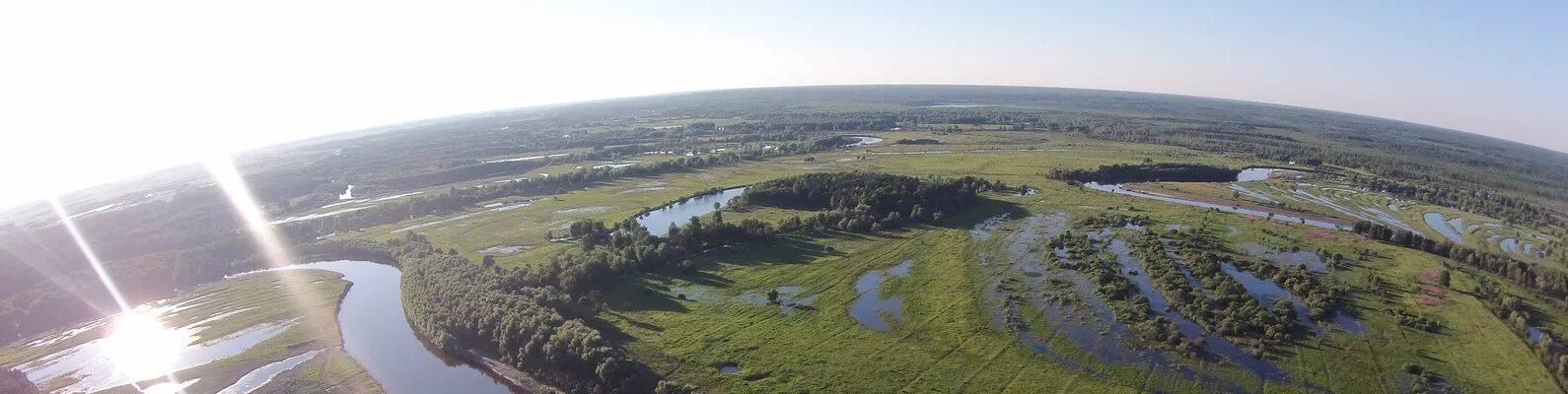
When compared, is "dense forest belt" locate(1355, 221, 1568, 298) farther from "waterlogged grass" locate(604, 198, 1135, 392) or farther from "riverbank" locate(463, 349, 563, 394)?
"riverbank" locate(463, 349, 563, 394)

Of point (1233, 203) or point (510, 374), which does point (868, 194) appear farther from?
point (1233, 203)

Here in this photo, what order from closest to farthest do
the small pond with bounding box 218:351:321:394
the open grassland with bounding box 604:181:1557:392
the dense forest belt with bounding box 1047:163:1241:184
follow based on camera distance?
the open grassland with bounding box 604:181:1557:392 → the small pond with bounding box 218:351:321:394 → the dense forest belt with bounding box 1047:163:1241:184

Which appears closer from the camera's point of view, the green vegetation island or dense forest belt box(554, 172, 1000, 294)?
the green vegetation island

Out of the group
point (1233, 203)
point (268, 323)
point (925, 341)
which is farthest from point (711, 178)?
point (925, 341)

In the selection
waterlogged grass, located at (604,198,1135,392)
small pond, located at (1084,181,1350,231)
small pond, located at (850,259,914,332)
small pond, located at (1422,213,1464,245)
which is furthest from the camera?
small pond, located at (1084,181,1350,231)

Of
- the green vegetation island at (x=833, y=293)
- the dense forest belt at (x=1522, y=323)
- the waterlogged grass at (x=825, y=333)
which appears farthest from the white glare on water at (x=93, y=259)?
the dense forest belt at (x=1522, y=323)

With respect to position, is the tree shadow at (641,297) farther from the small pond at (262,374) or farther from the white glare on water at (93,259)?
the white glare on water at (93,259)

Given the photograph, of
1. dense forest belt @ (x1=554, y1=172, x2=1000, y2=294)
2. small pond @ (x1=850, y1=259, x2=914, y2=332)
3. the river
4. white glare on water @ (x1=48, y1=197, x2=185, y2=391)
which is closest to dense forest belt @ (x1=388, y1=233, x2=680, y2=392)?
the river

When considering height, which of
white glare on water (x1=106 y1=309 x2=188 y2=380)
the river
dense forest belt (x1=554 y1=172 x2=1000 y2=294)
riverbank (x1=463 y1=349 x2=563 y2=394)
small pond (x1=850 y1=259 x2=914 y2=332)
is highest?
dense forest belt (x1=554 y1=172 x2=1000 y2=294)
